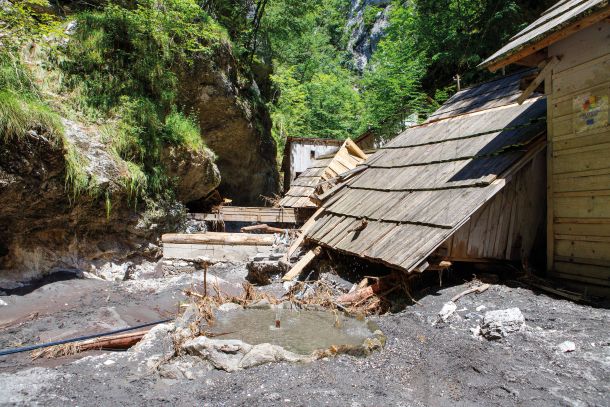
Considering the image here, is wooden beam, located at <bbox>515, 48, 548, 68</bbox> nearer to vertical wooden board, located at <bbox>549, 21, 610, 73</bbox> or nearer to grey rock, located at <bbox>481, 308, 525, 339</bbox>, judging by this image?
vertical wooden board, located at <bbox>549, 21, 610, 73</bbox>

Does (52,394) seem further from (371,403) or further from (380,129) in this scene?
(380,129)

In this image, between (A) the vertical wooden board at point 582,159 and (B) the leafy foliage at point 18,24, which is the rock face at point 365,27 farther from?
(A) the vertical wooden board at point 582,159

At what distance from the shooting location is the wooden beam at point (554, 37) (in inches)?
187

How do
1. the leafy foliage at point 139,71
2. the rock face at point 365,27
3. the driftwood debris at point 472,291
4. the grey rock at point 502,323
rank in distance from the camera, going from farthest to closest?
the rock face at point 365,27 < the leafy foliage at point 139,71 < the driftwood debris at point 472,291 < the grey rock at point 502,323

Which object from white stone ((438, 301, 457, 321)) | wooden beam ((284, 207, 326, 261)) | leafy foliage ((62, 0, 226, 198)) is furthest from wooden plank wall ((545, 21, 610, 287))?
leafy foliage ((62, 0, 226, 198))

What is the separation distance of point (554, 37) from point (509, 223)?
9.47 feet

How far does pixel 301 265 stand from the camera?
8.50 m

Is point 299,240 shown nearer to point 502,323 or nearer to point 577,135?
point 502,323

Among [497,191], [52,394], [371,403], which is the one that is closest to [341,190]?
[497,191]

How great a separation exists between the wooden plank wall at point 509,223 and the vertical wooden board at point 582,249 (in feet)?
2.04

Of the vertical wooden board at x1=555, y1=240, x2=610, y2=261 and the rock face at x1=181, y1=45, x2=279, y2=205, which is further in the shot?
the rock face at x1=181, y1=45, x2=279, y2=205

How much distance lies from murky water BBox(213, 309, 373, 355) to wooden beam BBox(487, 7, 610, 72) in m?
4.90

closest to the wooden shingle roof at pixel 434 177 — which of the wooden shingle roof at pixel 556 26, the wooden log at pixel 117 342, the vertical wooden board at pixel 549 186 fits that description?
the vertical wooden board at pixel 549 186

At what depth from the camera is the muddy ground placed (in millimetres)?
3447
